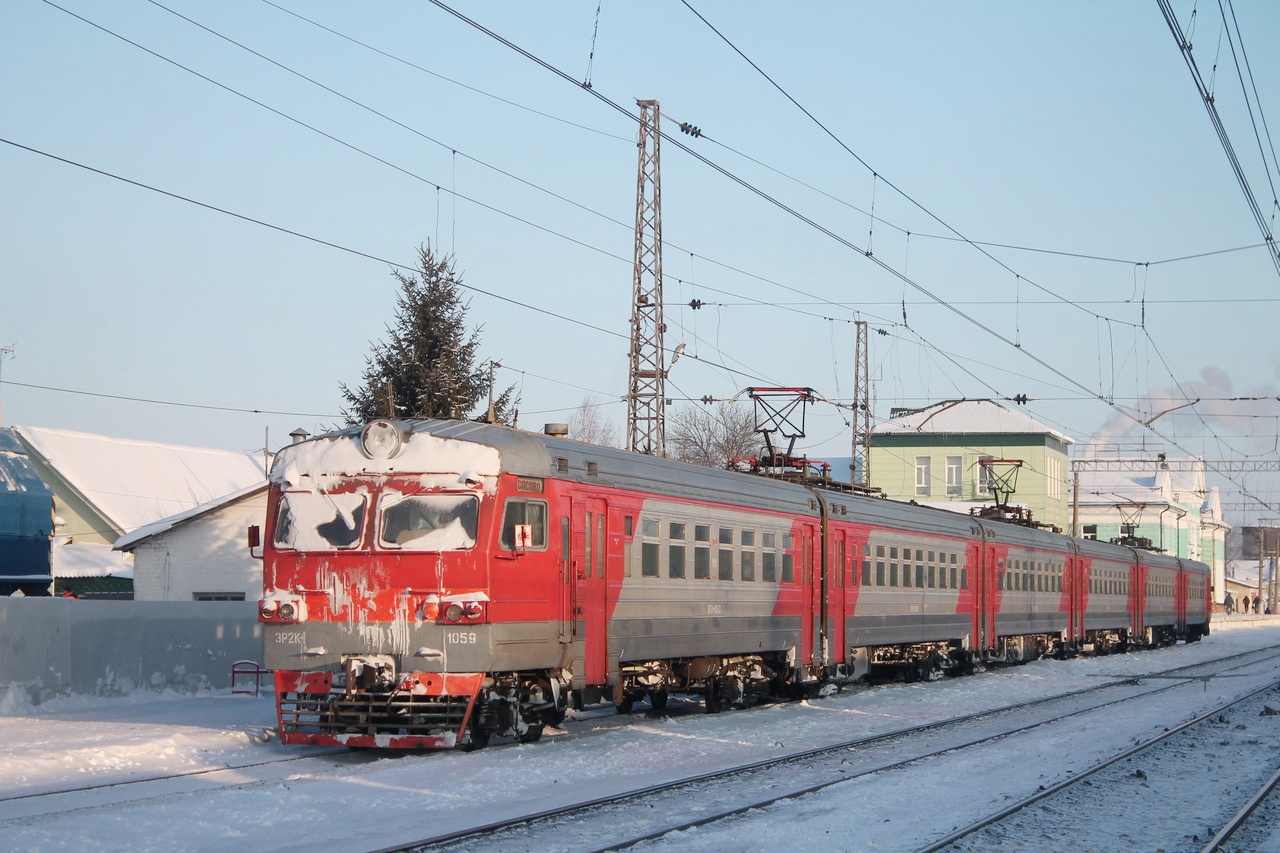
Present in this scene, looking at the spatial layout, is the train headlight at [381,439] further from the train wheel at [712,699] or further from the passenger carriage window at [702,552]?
the train wheel at [712,699]

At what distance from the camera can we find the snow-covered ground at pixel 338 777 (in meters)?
9.98

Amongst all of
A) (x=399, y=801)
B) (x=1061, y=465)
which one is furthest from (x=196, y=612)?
(x=1061, y=465)

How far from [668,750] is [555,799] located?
3.59 metres

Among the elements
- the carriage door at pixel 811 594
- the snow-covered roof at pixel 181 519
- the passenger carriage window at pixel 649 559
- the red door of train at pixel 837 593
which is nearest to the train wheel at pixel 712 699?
the carriage door at pixel 811 594

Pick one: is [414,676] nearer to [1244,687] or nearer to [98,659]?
[98,659]

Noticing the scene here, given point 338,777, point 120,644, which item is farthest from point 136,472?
point 338,777

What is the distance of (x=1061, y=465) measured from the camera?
82.1 meters

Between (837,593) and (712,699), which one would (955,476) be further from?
(712,699)

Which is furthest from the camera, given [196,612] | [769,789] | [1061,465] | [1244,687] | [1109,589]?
[1061,465]

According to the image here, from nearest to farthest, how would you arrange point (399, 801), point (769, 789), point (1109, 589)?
point (399, 801)
point (769, 789)
point (1109, 589)

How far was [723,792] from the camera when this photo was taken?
39.9ft

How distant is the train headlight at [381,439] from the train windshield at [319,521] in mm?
480

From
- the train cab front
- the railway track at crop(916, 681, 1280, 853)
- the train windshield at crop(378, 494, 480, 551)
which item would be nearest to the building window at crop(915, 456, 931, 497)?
the railway track at crop(916, 681, 1280, 853)

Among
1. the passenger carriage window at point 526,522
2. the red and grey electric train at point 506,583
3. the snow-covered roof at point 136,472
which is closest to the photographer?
the red and grey electric train at point 506,583
